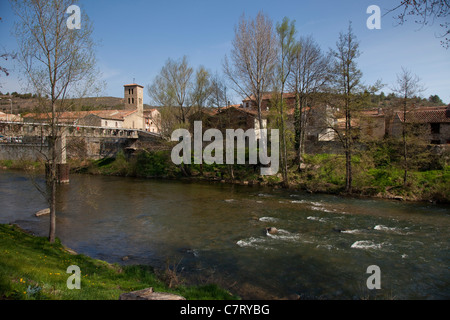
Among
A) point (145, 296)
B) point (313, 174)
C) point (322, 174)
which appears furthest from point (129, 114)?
point (145, 296)

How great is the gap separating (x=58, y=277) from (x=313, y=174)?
24578mm

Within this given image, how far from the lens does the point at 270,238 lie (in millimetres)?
13023

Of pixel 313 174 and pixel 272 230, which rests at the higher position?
pixel 313 174

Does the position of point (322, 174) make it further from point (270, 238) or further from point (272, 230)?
point (270, 238)

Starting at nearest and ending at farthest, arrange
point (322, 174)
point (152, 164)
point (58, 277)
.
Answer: point (58, 277)
point (322, 174)
point (152, 164)

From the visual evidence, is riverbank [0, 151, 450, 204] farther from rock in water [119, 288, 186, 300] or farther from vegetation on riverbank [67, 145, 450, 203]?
rock in water [119, 288, 186, 300]

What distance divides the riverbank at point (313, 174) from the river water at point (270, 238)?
210 centimetres

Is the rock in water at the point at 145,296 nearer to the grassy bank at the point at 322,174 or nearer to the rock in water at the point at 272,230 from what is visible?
the rock in water at the point at 272,230

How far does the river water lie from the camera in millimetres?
9016

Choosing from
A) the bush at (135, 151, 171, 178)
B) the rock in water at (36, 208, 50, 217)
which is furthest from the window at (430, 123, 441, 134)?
the rock in water at (36, 208, 50, 217)
